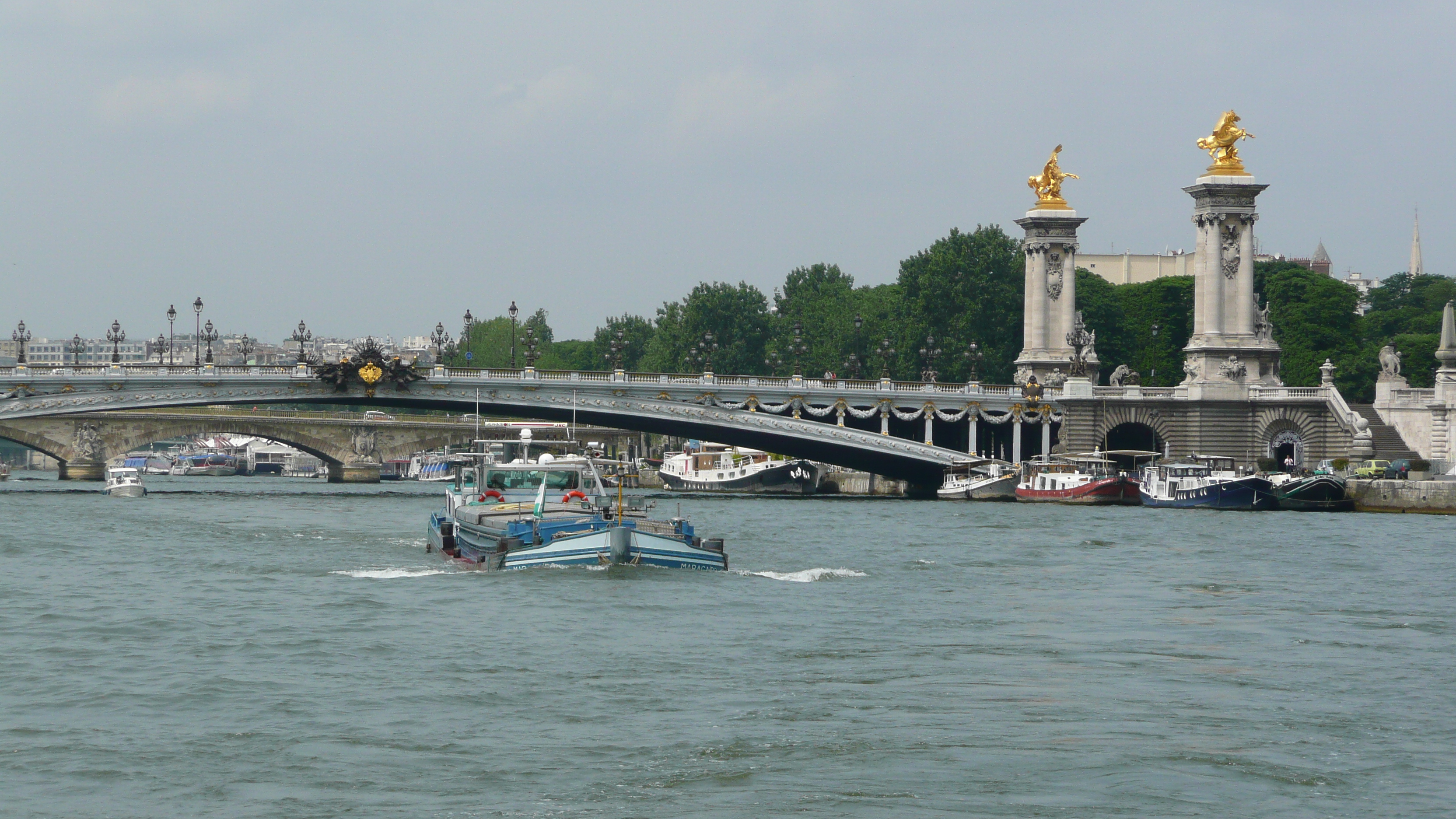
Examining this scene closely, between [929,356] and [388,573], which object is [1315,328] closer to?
[929,356]

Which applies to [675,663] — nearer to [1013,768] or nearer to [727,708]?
[727,708]

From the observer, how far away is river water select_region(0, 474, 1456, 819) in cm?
1756

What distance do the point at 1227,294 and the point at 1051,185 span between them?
12.9 meters

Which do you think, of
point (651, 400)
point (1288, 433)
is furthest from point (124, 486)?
point (1288, 433)

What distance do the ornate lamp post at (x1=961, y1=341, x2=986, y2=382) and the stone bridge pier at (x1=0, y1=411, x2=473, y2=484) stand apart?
34784mm

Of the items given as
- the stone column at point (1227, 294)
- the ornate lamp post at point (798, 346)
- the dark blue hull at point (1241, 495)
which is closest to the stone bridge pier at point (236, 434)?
the ornate lamp post at point (798, 346)

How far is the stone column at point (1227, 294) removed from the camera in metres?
76.1

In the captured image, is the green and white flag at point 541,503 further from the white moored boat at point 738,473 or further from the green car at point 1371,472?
the white moored boat at point 738,473

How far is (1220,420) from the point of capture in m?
77.2

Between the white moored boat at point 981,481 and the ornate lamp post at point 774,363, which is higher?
the ornate lamp post at point 774,363

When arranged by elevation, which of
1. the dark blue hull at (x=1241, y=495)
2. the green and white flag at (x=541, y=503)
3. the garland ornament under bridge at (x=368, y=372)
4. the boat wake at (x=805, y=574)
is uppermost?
the garland ornament under bridge at (x=368, y=372)

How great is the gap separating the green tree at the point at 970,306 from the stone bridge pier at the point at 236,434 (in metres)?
31.6

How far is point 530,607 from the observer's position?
30.4m

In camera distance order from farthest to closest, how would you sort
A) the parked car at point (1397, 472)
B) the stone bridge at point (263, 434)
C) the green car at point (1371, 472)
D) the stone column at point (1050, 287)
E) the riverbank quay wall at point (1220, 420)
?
the stone bridge at point (263, 434) < the stone column at point (1050, 287) < the riverbank quay wall at point (1220, 420) < the parked car at point (1397, 472) < the green car at point (1371, 472)
